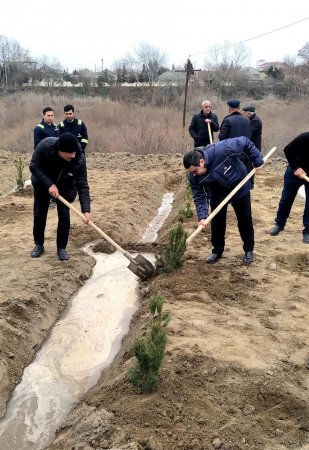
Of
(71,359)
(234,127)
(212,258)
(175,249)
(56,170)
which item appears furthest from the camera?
(234,127)

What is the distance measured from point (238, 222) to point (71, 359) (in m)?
2.61

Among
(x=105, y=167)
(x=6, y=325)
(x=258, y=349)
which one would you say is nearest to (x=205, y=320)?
(x=258, y=349)

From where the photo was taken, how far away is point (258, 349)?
3.90 meters

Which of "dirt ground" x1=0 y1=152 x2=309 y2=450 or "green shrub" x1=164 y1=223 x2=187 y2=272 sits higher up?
"green shrub" x1=164 y1=223 x2=187 y2=272

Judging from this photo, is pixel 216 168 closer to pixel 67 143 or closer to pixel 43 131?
pixel 67 143

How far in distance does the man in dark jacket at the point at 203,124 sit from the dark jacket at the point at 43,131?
2.58m

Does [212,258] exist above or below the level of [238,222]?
below

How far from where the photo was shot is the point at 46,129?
765 cm

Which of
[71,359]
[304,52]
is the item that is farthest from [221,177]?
[304,52]

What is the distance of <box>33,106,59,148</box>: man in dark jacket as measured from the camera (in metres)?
7.61

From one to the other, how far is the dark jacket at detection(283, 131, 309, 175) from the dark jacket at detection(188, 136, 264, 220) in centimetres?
65

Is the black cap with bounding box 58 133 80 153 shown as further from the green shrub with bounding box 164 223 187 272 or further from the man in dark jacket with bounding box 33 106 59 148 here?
the man in dark jacket with bounding box 33 106 59 148

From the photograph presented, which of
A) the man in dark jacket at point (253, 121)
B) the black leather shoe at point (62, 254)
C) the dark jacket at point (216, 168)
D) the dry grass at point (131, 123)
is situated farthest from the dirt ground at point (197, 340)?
the dry grass at point (131, 123)

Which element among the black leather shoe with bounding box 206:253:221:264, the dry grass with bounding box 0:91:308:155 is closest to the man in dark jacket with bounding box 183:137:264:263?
the black leather shoe with bounding box 206:253:221:264
